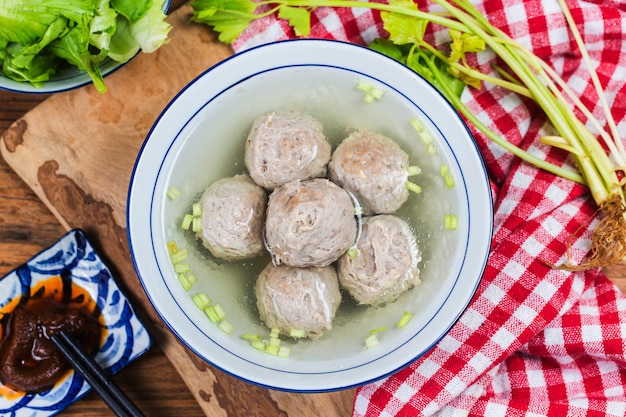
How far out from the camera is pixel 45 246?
1736mm

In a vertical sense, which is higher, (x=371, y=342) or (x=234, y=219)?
(x=234, y=219)

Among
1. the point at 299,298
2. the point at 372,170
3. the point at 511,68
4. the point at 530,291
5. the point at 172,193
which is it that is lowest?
the point at 530,291

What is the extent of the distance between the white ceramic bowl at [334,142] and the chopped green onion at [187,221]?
0.02 m

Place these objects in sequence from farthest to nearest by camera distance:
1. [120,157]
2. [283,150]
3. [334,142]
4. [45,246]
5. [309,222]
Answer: [45,246] < [120,157] < [334,142] < [283,150] < [309,222]

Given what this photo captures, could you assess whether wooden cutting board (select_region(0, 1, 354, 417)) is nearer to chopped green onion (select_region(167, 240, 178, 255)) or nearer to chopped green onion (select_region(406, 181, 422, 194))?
chopped green onion (select_region(167, 240, 178, 255))

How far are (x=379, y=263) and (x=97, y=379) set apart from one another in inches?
30.1

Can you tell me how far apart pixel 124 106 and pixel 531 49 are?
3.41 feet

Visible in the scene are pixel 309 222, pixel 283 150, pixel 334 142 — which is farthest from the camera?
pixel 334 142

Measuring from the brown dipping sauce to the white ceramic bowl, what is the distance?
0.38m

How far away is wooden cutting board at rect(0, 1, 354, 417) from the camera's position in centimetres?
158

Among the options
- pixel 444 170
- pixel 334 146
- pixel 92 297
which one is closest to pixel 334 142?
pixel 334 146

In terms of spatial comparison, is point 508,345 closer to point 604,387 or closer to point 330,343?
point 604,387

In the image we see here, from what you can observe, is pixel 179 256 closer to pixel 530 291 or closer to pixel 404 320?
pixel 404 320

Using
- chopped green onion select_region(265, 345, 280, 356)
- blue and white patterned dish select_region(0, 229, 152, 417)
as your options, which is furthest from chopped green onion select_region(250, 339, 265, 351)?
blue and white patterned dish select_region(0, 229, 152, 417)
